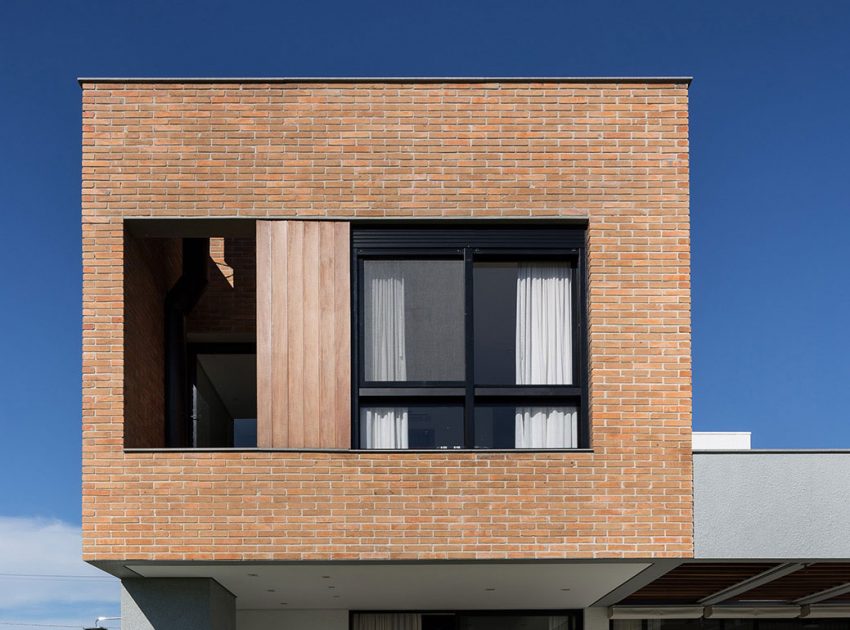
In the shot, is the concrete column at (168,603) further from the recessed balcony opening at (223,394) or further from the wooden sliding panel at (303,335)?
the recessed balcony opening at (223,394)

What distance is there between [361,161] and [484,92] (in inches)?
52.2

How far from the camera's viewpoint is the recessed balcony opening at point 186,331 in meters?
10.7

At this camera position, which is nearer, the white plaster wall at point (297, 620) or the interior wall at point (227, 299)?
the interior wall at point (227, 299)

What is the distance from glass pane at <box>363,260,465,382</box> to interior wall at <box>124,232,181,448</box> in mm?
2173

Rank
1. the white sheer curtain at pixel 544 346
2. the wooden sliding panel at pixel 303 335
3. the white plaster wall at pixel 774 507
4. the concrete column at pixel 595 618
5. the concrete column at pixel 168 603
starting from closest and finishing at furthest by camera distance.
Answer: the white plaster wall at pixel 774 507
the wooden sliding panel at pixel 303 335
the white sheer curtain at pixel 544 346
the concrete column at pixel 168 603
the concrete column at pixel 595 618

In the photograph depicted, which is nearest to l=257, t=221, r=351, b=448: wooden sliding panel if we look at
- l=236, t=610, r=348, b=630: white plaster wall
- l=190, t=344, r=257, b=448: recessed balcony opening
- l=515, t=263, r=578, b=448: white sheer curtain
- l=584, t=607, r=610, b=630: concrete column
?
l=515, t=263, r=578, b=448: white sheer curtain

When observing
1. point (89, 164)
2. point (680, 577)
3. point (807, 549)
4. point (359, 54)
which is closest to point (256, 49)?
point (359, 54)

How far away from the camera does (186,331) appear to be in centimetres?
1339

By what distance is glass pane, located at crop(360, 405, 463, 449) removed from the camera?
10.5 m

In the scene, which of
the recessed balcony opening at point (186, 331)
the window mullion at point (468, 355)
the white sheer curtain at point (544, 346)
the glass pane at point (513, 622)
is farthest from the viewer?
the glass pane at point (513, 622)

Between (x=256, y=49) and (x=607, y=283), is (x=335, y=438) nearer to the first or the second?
(x=607, y=283)

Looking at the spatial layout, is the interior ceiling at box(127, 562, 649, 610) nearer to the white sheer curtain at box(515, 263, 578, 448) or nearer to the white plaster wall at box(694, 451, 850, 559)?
the white plaster wall at box(694, 451, 850, 559)

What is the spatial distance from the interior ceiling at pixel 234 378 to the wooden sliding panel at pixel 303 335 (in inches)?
155

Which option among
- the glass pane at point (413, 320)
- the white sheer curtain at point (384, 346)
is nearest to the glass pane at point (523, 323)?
the glass pane at point (413, 320)
